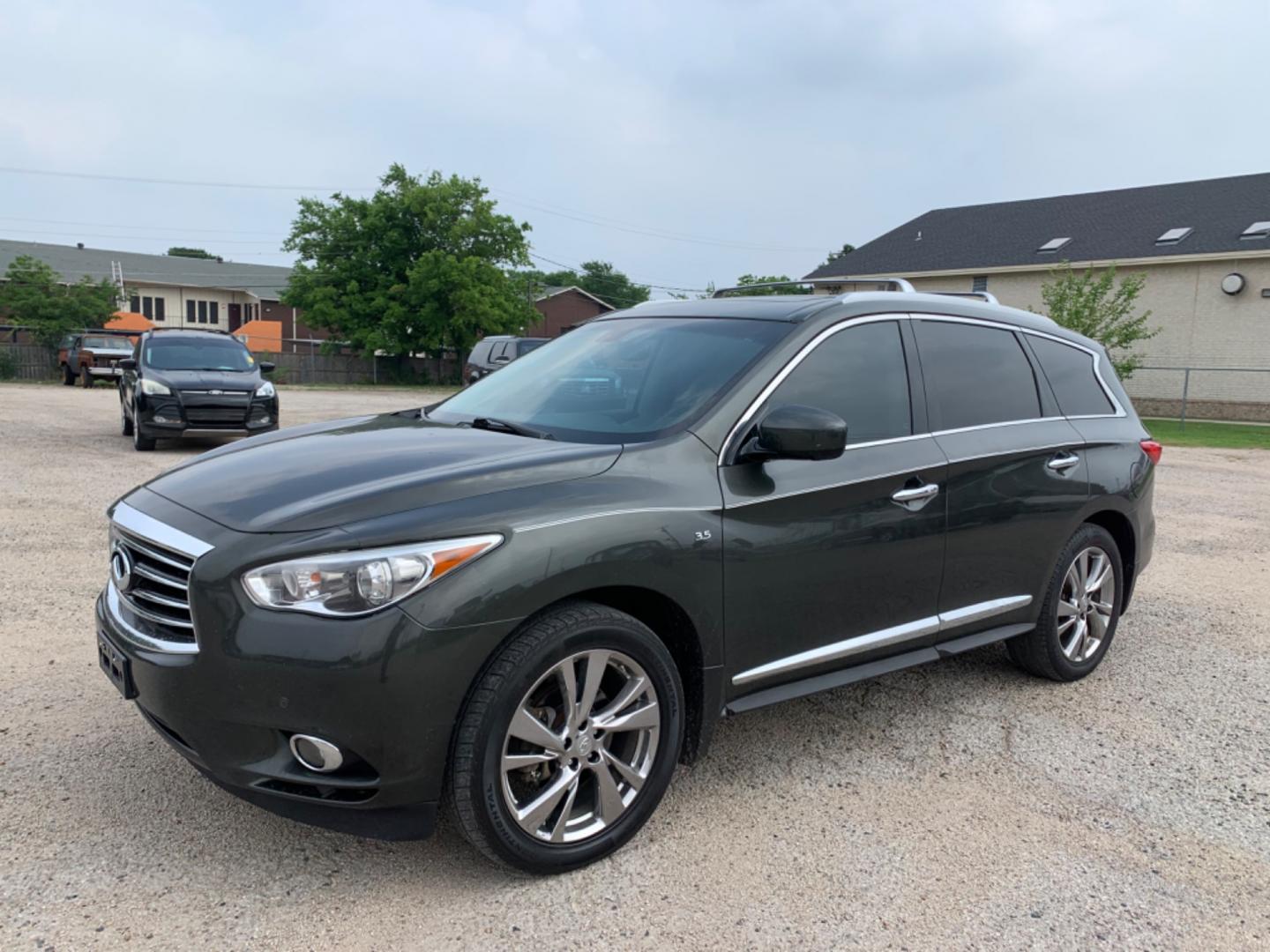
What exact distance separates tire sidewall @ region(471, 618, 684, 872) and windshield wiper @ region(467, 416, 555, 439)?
0.89 m

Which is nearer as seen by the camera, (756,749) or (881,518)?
(881,518)

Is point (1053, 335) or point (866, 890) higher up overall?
point (1053, 335)

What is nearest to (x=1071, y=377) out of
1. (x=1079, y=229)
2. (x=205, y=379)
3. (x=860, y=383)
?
(x=860, y=383)

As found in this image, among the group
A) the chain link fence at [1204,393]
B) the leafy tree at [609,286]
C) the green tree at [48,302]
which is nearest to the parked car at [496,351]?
the chain link fence at [1204,393]

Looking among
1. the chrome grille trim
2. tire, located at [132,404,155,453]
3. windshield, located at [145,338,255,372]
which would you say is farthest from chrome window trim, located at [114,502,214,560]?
windshield, located at [145,338,255,372]

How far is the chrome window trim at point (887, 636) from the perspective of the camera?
338 cm

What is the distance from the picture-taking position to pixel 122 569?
310 centimetres

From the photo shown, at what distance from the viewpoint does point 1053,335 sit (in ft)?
15.9

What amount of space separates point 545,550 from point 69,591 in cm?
433

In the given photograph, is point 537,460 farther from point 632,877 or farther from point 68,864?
point 68,864

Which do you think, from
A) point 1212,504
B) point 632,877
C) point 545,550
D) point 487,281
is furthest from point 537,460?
point 487,281

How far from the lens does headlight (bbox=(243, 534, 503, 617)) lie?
8.35 ft

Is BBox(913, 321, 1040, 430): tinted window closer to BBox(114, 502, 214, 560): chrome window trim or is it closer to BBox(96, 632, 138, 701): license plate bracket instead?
BBox(114, 502, 214, 560): chrome window trim

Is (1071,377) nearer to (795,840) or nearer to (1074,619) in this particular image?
(1074,619)
